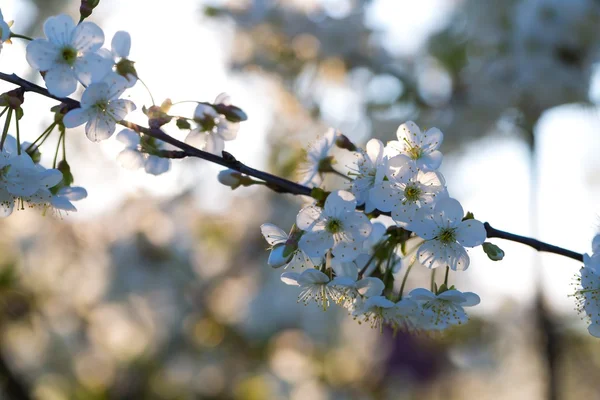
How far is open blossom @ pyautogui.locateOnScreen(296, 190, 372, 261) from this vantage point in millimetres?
930

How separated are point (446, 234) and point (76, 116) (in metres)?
0.57

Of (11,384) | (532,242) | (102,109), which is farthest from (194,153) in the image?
(11,384)

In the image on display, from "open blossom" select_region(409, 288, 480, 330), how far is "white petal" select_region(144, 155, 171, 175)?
0.49 m

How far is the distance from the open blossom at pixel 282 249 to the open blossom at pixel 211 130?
23 centimetres

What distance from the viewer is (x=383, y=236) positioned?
103 centimetres

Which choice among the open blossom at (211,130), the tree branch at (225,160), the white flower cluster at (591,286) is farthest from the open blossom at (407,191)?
the open blossom at (211,130)

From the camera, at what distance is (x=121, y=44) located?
0.96 meters

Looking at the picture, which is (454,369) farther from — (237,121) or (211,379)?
(237,121)

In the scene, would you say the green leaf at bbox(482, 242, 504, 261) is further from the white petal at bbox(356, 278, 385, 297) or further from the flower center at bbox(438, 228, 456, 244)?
the white petal at bbox(356, 278, 385, 297)

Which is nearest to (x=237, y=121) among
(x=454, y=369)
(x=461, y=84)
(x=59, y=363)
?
(x=461, y=84)

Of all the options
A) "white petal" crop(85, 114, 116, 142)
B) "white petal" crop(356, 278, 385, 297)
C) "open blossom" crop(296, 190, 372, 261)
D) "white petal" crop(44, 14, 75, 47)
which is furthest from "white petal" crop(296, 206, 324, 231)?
"white petal" crop(44, 14, 75, 47)

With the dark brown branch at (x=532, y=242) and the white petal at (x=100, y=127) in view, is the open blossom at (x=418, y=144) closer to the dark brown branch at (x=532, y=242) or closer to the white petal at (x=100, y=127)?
the dark brown branch at (x=532, y=242)

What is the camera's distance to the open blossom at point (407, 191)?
88 centimetres

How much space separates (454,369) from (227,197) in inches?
155
